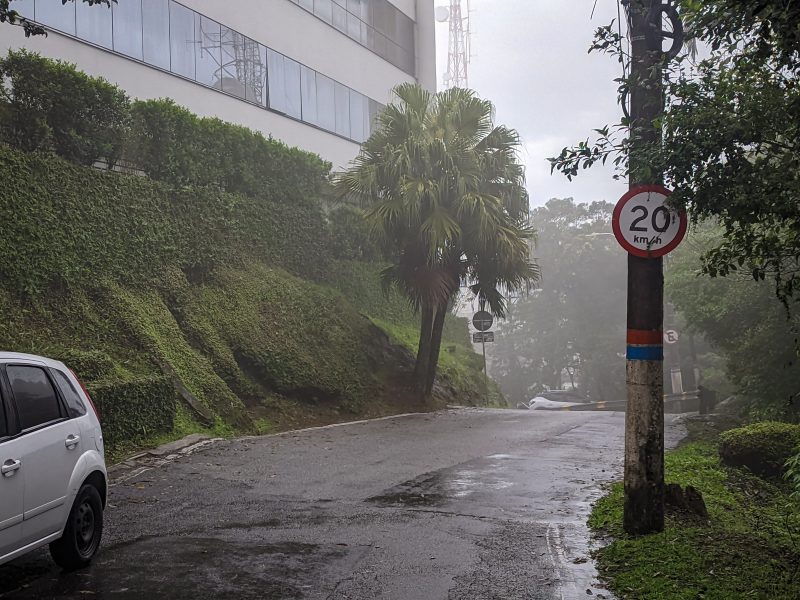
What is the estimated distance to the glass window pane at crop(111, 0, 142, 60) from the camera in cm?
2089

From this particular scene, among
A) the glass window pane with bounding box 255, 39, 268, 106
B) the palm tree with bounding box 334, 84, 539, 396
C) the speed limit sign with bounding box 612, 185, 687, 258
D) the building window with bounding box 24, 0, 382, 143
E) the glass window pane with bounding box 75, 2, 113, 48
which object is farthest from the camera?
the glass window pane with bounding box 255, 39, 268, 106

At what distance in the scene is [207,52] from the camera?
79.9 ft

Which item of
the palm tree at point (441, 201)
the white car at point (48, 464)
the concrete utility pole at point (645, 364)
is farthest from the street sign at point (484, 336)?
the white car at point (48, 464)

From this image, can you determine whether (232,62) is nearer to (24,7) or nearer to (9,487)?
(24,7)

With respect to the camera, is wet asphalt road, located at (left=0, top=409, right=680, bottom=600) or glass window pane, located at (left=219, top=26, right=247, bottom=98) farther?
glass window pane, located at (left=219, top=26, right=247, bottom=98)

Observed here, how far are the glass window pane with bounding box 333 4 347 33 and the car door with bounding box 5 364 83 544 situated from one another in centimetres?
2687

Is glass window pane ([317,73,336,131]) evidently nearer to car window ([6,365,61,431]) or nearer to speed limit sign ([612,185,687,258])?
speed limit sign ([612,185,687,258])

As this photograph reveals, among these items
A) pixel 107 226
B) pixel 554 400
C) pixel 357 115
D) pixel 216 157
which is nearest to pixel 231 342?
pixel 107 226

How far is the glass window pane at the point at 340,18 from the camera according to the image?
31391mm

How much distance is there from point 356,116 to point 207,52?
9325 millimetres

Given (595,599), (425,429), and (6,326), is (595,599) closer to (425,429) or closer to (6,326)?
(6,326)

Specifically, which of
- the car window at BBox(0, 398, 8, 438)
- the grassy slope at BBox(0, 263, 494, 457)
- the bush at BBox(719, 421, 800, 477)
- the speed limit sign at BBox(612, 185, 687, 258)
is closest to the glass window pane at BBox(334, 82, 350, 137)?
the grassy slope at BBox(0, 263, 494, 457)

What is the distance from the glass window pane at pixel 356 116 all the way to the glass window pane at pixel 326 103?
4.71ft

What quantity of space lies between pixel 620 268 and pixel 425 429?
134ft
